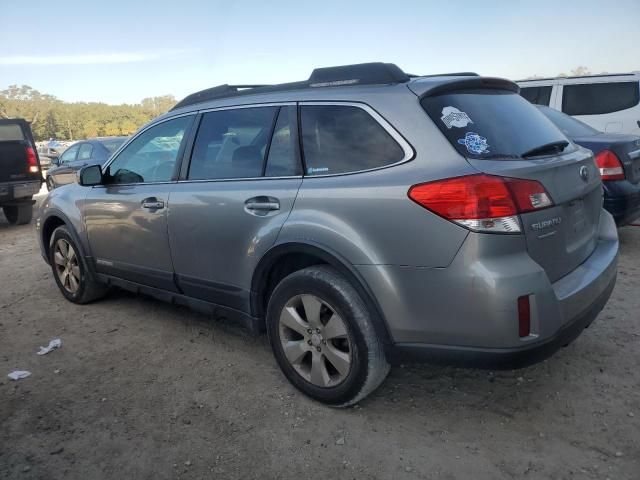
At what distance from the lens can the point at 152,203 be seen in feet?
11.6

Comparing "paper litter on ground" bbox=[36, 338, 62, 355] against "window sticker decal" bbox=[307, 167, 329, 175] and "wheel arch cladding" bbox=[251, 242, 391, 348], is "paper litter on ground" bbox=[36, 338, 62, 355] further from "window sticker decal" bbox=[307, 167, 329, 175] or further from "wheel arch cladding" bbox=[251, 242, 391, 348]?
"window sticker decal" bbox=[307, 167, 329, 175]

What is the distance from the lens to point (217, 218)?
308 centimetres

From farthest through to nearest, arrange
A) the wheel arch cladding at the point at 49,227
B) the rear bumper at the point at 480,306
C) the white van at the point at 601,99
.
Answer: the white van at the point at 601,99 → the wheel arch cladding at the point at 49,227 → the rear bumper at the point at 480,306

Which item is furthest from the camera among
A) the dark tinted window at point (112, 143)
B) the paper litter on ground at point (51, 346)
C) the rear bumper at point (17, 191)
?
the dark tinted window at point (112, 143)

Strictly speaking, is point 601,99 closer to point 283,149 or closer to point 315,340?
point 283,149

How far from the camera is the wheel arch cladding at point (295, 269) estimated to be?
2407 mm

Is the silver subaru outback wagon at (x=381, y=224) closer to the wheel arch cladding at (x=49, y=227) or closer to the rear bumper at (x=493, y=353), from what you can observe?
the rear bumper at (x=493, y=353)

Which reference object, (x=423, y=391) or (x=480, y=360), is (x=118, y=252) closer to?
(x=423, y=391)

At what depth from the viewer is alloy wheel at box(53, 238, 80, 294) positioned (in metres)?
4.57

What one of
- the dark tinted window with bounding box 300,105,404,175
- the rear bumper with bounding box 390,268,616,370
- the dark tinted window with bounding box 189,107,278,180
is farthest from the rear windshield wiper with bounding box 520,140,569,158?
the dark tinted window with bounding box 189,107,278,180

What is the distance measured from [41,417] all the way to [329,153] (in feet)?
7.14

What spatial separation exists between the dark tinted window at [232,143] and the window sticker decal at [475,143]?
118 centimetres

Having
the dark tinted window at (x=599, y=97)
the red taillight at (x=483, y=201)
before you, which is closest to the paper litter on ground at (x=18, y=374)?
the red taillight at (x=483, y=201)

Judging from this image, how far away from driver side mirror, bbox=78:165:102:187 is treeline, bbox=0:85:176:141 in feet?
248
